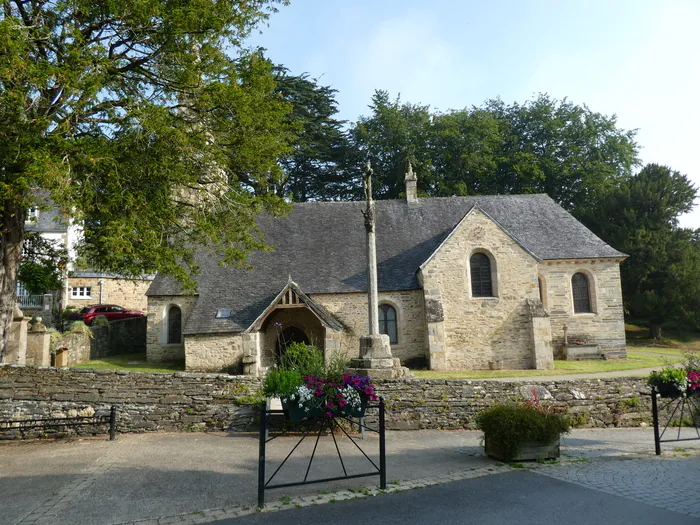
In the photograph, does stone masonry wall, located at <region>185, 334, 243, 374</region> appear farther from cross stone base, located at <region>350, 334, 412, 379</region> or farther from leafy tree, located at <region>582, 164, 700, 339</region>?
leafy tree, located at <region>582, 164, 700, 339</region>

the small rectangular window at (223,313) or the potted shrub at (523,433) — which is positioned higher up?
the small rectangular window at (223,313)

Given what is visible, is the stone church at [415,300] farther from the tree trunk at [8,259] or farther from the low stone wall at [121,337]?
the tree trunk at [8,259]

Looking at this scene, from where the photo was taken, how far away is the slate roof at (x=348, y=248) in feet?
70.2

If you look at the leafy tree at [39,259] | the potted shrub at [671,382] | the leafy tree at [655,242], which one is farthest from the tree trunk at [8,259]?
the leafy tree at [655,242]

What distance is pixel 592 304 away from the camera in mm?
23531

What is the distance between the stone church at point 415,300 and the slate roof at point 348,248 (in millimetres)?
72

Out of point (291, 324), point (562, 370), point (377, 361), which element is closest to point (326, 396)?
point (377, 361)

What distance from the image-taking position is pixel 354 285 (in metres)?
21.6

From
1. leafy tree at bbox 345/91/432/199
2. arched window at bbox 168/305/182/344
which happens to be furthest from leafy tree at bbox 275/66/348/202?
arched window at bbox 168/305/182/344

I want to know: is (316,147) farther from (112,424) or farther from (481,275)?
(112,424)

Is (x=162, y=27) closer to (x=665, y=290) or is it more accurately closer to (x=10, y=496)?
(x=10, y=496)

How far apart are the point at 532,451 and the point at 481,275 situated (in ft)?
47.5

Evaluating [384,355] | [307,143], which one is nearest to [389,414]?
[384,355]

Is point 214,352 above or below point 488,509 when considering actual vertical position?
above
